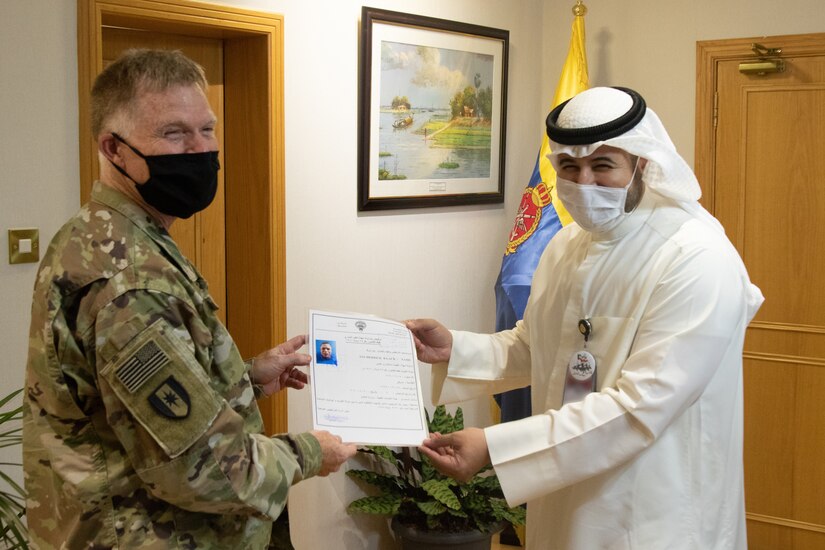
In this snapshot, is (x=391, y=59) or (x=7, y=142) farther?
(x=391, y=59)

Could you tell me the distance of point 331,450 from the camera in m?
1.86

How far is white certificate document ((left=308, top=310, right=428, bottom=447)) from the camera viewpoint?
2.04m

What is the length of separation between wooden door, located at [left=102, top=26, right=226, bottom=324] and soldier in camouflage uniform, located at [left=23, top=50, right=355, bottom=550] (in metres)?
1.72

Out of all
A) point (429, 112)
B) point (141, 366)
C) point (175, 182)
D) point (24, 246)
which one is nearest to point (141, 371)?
point (141, 366)

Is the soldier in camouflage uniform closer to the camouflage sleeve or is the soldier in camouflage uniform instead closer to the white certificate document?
the camouflage sleeve

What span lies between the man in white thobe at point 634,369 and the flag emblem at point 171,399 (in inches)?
32.0

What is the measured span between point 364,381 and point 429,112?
2058 millimetres

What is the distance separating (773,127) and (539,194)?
3.49ft

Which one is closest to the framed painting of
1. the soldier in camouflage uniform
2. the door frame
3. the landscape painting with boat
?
the landscape painting with boat

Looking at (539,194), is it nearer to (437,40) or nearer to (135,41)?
(437,40)

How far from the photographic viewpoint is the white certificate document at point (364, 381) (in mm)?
2045

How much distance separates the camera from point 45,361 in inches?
60.3

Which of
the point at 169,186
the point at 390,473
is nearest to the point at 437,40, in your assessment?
the point at 390,473

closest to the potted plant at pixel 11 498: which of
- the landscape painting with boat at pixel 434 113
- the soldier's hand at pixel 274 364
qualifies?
the soldier's hand at pixel 274 364
